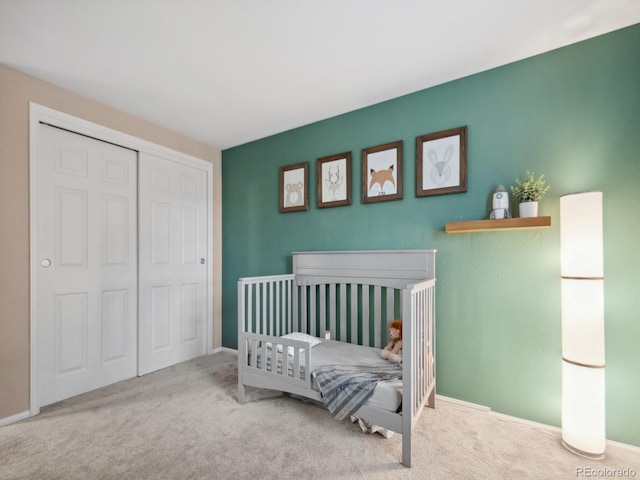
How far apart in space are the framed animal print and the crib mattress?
1164 millimetres

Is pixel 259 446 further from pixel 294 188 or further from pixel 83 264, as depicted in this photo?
pixel 294 188

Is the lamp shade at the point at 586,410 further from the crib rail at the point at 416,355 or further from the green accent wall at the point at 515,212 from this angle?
the crib rail at the point at 416,355

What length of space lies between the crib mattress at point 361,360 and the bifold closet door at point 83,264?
5.71 feet

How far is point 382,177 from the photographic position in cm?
241

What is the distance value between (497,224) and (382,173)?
0.93 meters

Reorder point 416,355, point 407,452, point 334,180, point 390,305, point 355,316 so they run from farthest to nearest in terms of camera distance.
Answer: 1. point 334,180
2. point 355,316
3. point 390,305
4. point 416,355
5. point 407,452

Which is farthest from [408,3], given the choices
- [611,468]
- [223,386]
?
[223,386]

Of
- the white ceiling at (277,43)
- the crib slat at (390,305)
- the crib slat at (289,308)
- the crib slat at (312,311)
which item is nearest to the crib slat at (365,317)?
the crib slat at (390,305)

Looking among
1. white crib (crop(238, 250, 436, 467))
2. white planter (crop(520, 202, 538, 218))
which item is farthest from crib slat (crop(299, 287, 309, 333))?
white planter (crop(520, 202, 538, 218))

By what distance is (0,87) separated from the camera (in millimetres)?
1924

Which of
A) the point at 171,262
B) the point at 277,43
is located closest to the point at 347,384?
the point at 277,43

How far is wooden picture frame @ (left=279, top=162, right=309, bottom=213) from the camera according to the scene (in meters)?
2.85

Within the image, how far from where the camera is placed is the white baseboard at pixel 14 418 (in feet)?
6.15

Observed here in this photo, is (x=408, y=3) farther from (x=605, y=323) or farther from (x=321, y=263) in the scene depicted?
(x=605, y=323)
